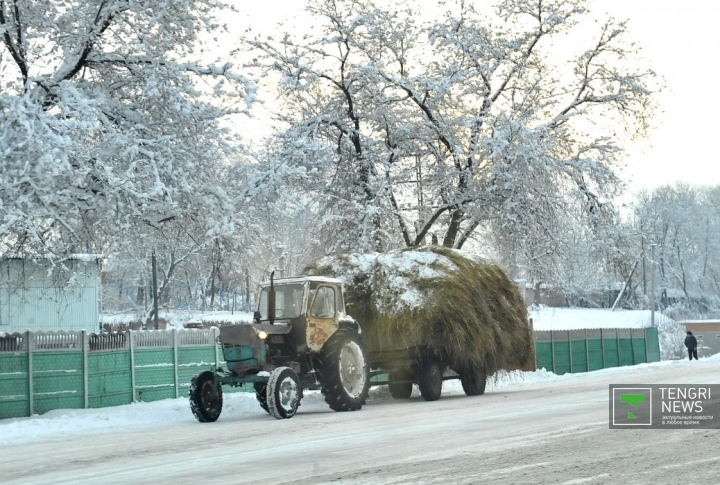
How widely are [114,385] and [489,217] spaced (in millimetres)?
12339

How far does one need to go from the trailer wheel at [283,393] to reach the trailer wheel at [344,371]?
1.15 meters

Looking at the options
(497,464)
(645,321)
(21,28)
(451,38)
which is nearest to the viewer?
(497,464)

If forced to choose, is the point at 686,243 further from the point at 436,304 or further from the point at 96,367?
the point at 96,367

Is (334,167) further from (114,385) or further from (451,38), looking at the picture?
(114,385)

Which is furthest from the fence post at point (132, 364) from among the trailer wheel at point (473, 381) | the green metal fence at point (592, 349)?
the green metal fence at point (592, 349)

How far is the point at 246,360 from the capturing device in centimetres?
1792

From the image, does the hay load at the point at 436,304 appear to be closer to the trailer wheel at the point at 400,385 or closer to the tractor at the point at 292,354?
the trailer wheel at the point at 400,385

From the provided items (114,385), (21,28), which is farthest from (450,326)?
(21,28)

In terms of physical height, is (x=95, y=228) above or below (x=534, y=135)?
below

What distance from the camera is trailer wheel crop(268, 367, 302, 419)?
55.2ft

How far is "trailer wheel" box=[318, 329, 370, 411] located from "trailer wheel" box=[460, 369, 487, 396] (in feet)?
12.7

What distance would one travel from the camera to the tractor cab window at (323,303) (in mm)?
19344

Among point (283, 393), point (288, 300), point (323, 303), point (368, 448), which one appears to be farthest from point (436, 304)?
point (368, 448)

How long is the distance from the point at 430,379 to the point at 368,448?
9798 mm
